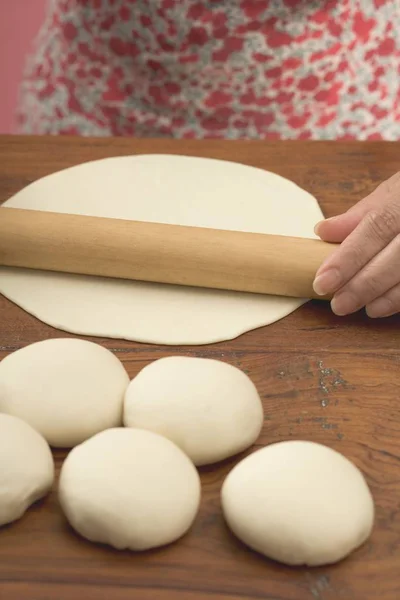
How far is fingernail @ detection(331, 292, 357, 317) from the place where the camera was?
1181 millimetres

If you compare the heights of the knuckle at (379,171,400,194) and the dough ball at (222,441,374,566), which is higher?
the knuckle at (379,171,400,194)

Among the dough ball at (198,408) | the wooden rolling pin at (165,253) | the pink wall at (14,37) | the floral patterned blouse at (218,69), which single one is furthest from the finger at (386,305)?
the pink wall at (14,37)

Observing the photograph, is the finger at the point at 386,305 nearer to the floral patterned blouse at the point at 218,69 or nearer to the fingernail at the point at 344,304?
the fingernail at the point at 344,304

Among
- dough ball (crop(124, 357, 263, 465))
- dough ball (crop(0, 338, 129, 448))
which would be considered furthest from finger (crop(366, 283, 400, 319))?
dough ball (crop(0, 338, 129, 448))

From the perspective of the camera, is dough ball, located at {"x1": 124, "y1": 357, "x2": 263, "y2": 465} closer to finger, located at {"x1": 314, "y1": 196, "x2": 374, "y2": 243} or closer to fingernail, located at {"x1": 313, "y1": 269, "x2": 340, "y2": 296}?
fingernail, located at {"x1": 313, "y1": 269, "x2": 340, "y2": 296}

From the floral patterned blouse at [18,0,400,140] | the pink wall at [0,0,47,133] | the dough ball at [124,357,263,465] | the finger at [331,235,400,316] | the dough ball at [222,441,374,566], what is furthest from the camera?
the pink wall at [0,0,47,133]

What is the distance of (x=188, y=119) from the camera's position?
1.85 metres

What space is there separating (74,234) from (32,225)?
0.27ft

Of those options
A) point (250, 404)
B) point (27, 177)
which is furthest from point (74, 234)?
point (250, 404)

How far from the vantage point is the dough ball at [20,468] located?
82 cm

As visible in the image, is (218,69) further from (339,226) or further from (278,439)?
(278,439)

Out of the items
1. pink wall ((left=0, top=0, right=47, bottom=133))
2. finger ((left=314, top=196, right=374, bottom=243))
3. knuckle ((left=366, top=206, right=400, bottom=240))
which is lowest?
pink wall ((left=0, top=0, right=47, bottom=133))

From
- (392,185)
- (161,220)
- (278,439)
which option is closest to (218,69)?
(161,220)

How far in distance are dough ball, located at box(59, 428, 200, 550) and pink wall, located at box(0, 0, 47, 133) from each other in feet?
7.61
